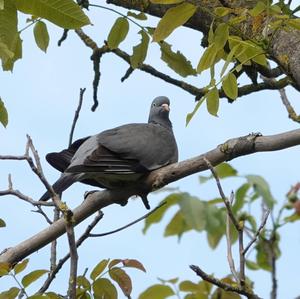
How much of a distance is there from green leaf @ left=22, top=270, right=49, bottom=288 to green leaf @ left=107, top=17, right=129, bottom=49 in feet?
4.24

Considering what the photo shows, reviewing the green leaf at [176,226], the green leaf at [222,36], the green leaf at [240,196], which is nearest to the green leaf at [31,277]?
the green leaf at [176,226]

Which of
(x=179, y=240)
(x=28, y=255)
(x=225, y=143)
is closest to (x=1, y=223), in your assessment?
(x=28, y=255)

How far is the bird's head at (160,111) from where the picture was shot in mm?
6895

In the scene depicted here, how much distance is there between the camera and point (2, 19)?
8.49 feet

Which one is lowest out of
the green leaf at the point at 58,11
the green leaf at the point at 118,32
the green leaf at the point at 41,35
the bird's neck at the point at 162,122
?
the green leaf at the point at 58,11

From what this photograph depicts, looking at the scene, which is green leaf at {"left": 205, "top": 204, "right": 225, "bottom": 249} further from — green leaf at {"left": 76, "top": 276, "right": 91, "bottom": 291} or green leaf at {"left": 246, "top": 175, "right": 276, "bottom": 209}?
green leaf at {"left": 76, "top": 276, "right": 91, "bottom": 291}

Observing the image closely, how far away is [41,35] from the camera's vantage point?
391cm

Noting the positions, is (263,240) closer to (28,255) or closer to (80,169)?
(28,255)

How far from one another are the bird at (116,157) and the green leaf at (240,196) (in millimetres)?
1185

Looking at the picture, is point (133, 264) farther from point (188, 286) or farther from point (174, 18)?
point (174, 18)

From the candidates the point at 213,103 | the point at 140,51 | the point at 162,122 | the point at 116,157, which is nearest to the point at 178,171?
the point at 213,103

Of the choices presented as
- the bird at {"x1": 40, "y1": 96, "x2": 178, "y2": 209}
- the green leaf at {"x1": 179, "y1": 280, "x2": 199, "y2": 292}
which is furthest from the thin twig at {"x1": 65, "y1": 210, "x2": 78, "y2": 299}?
the bird at {"x1": 40, "y1": 96, "x2": 178, "y2": 209}

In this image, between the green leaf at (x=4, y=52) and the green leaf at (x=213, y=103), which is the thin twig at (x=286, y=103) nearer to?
the green leaf at (x=213, y=103)

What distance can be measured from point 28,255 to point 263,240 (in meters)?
0.96
